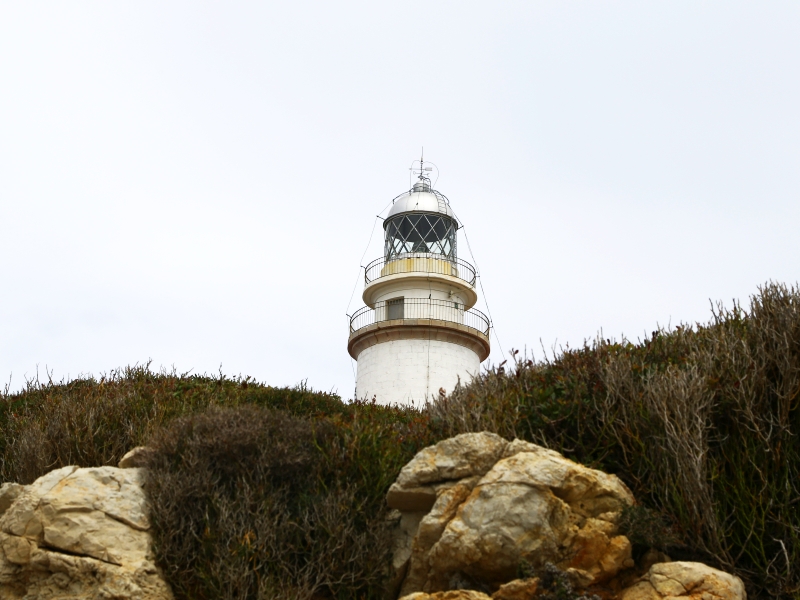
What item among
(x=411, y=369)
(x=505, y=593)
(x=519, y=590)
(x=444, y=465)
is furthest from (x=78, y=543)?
(x=411, y=369)

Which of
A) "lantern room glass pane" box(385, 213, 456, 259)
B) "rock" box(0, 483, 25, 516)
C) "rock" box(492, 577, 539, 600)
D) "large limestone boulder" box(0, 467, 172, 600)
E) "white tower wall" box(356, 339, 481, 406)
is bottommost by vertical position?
"rock" box(492, 577, 539, 600)

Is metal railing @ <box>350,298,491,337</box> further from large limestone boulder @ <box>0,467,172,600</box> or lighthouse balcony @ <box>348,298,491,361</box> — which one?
large limestone boulder @ <box>0,467,172,600</box>

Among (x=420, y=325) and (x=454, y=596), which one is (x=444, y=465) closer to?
(x=454, y=596)

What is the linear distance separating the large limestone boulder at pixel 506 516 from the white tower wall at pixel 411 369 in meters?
12.8

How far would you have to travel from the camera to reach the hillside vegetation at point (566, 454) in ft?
21.5

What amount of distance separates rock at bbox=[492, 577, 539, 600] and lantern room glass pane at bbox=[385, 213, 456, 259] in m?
16.1

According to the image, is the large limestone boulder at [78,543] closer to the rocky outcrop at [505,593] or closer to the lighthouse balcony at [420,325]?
the rocky outcrop at [505,593]

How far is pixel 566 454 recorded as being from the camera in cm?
773

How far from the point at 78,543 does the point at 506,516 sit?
353 centimetres

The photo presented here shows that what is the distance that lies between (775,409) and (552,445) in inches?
76.4

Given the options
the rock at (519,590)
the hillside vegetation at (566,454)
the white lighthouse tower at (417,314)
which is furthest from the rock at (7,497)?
the white lighthouse tower at (417,314)

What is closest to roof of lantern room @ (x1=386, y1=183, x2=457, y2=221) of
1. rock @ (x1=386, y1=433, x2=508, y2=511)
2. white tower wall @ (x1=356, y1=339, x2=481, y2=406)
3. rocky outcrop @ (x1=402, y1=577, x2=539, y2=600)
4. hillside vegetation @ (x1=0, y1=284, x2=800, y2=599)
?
white tower wall @ (x1=356, y1=339, x2=481, y2=406)

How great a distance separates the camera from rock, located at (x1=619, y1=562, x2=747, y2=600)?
579cm

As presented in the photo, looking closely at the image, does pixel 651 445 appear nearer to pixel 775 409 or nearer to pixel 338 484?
pixel 775 409
